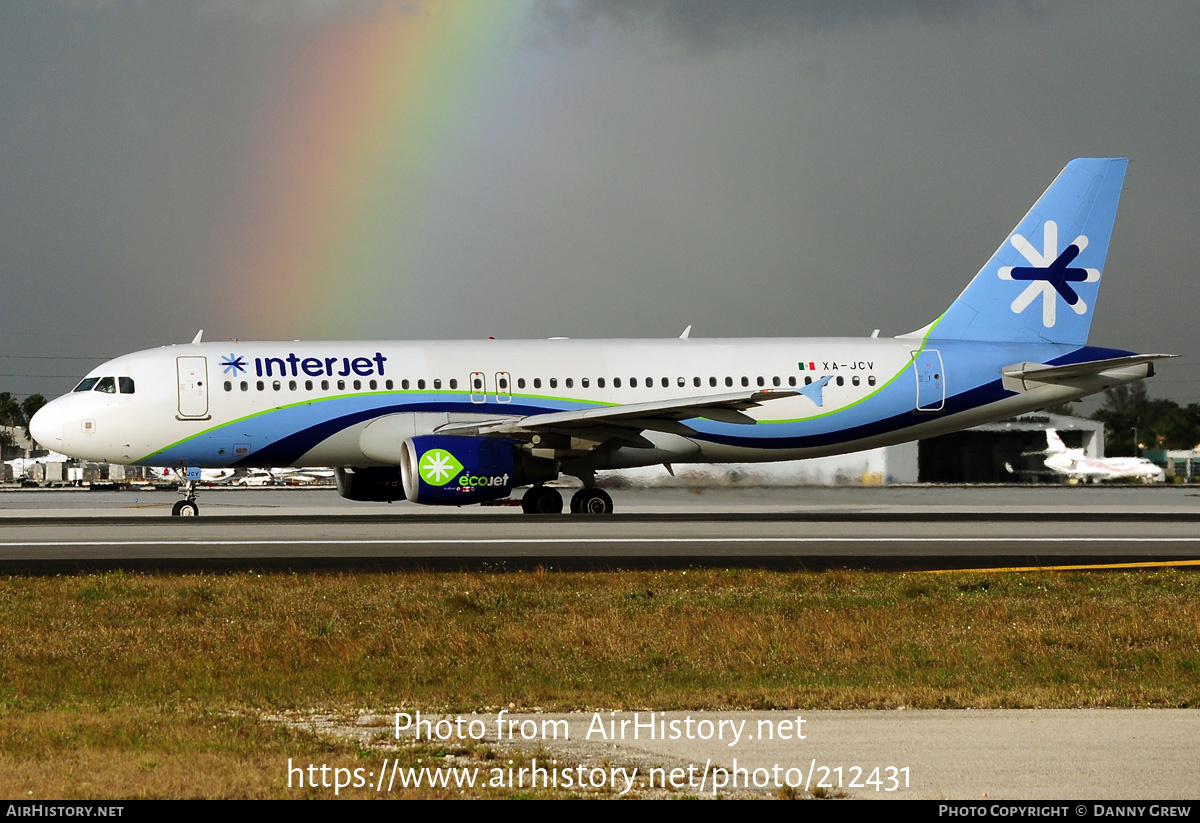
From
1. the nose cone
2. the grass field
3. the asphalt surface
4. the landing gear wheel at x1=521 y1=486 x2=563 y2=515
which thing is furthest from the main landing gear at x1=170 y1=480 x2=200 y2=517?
the grass field

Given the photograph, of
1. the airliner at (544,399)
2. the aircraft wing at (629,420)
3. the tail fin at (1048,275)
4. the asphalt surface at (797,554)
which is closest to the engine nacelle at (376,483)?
the airliner at (544,399)

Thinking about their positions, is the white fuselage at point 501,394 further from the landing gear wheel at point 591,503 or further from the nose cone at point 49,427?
the landing gear wheel at point 591,503

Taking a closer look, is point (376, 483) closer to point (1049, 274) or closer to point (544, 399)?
point (544, 399)

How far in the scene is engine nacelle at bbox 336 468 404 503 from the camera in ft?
94.2

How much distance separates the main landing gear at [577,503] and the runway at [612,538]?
0.44 meters

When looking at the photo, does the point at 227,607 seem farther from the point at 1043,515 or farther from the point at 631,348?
the point at 1043,515

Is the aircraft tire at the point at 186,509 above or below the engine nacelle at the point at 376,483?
below

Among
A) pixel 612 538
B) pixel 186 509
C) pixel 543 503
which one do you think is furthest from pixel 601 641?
pixel 186 509

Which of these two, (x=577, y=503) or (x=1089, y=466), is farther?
(x=1089, y=466)

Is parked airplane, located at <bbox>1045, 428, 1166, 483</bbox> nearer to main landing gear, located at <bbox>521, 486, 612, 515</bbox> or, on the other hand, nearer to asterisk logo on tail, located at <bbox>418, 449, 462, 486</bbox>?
main landing gear, located at <bbox>521, 486, 612, 515</bbox>

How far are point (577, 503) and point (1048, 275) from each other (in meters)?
12.3

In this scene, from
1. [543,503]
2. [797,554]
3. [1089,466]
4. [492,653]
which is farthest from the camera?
[1089,466]

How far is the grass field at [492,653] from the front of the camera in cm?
669

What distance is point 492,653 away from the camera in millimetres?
9898
